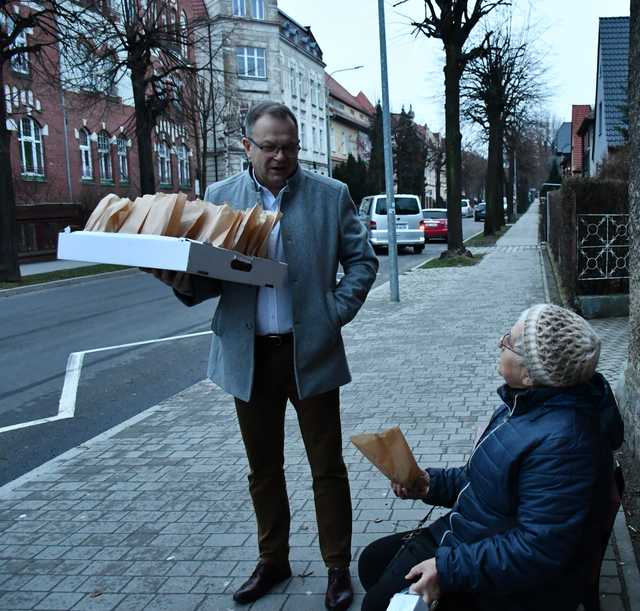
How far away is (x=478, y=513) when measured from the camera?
2.47 m

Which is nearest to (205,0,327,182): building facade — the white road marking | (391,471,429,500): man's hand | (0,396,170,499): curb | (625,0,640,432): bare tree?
the white road marking

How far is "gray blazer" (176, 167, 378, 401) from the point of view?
10.2 ft

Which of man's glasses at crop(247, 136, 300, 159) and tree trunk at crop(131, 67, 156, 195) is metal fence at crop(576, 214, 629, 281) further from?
tree trunk at crop(131, 67, 156, 195)

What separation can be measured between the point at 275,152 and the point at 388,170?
1194 cm

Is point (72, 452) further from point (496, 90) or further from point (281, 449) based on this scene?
point (496, 90)

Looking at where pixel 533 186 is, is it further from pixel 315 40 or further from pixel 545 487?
pixel 545 487

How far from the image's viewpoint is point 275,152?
304 centimetres

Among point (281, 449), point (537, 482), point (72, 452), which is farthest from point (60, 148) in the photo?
point (537, 482)

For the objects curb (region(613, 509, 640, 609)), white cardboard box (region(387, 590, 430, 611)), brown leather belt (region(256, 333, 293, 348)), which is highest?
brown leather belt (region(256, 333, 293, 348))

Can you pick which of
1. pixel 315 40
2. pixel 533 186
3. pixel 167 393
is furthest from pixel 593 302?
pixel 533 186

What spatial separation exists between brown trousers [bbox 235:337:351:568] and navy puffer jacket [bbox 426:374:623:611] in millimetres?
864

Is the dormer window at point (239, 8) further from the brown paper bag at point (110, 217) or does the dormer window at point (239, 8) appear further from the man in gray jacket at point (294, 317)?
the brown paper bag at point (110, 217)

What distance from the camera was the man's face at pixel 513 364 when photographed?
7.85 ft

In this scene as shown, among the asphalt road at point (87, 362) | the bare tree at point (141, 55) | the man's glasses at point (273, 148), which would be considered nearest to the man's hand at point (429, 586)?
the man's glasses at point (273, 148)
